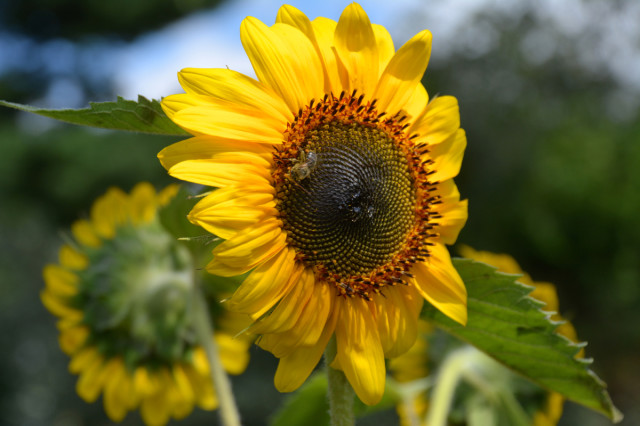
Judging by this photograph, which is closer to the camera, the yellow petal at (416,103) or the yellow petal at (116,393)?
the yellow petal at (416,103)

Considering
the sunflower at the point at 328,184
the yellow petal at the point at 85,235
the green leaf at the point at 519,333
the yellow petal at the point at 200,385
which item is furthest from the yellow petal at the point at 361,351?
the yellow petal at the point at 85,235

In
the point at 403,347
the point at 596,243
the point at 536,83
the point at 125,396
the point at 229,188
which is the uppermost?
the point at 229,188

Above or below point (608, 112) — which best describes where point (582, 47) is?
above

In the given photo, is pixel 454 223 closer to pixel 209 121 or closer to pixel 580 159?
pixel 209 121

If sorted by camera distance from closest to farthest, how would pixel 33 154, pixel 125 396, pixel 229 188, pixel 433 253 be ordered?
pixel 229 188
pixel 433 253
pixel 125 396
pixel 33 154

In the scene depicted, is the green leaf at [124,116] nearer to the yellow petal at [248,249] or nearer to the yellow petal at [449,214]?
the yellow petal at [248,249]

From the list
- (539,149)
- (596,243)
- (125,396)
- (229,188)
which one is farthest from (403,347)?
(539,149)

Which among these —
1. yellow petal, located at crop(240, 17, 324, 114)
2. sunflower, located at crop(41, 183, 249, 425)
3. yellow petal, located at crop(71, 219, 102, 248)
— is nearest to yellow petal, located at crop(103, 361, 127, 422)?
sunflower, located at crop(41, 183, 249, 425)

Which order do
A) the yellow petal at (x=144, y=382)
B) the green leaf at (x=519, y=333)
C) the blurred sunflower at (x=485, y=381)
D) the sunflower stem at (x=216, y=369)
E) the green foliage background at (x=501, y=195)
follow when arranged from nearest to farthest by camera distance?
the green leaf at (x=519, y=333) → the sunflower stem at (x=216, y=369) → the blurred sunflower at (x=485, y=381) → the yellow petal at (x=144, y=382) → the green foliage background at (x=501, y=195)
